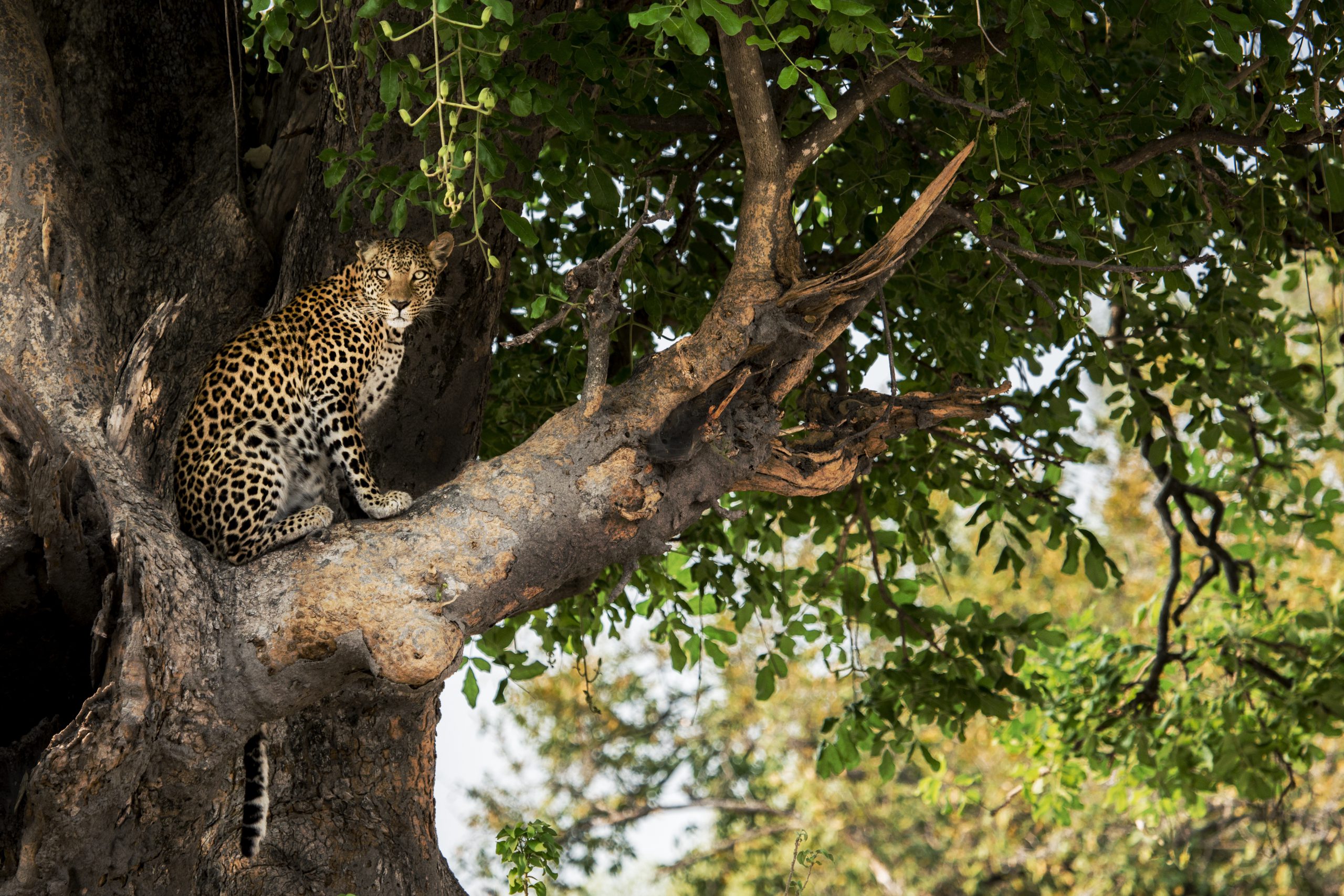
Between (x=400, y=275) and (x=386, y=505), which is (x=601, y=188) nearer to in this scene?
(x=400, y=275)

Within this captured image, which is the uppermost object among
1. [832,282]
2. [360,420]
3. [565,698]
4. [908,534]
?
[565,698]

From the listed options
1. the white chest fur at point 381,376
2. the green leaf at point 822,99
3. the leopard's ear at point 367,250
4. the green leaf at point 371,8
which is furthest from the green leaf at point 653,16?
the white chest fur at point 381,376

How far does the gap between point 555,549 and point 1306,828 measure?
43.5ft

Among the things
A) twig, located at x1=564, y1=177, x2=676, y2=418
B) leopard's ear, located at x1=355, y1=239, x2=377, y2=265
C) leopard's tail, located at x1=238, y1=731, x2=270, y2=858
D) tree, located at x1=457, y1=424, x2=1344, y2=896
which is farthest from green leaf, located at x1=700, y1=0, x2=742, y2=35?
tree, located at x1=457, y1=424, x2=1344, y2=896

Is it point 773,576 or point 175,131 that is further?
point 773,576

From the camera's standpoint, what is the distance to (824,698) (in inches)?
685

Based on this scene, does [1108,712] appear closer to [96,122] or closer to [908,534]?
[908,534]

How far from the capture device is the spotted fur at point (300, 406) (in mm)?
3543

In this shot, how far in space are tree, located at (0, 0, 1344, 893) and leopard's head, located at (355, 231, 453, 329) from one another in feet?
0.54

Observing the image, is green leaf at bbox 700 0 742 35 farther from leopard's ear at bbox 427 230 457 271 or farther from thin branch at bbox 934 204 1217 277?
leopard's ear at bbox 427 230 457 271

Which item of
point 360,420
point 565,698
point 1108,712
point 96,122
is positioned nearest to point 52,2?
point 96,122

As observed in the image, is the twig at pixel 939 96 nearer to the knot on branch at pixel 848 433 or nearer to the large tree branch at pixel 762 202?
the large tree branch at pixel 762 202

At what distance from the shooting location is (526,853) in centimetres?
435

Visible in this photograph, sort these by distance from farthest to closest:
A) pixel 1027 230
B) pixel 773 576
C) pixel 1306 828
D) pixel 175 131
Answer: pixel 1306 828, pixel 773 576, pixel 175 131, pixel 1027 230
